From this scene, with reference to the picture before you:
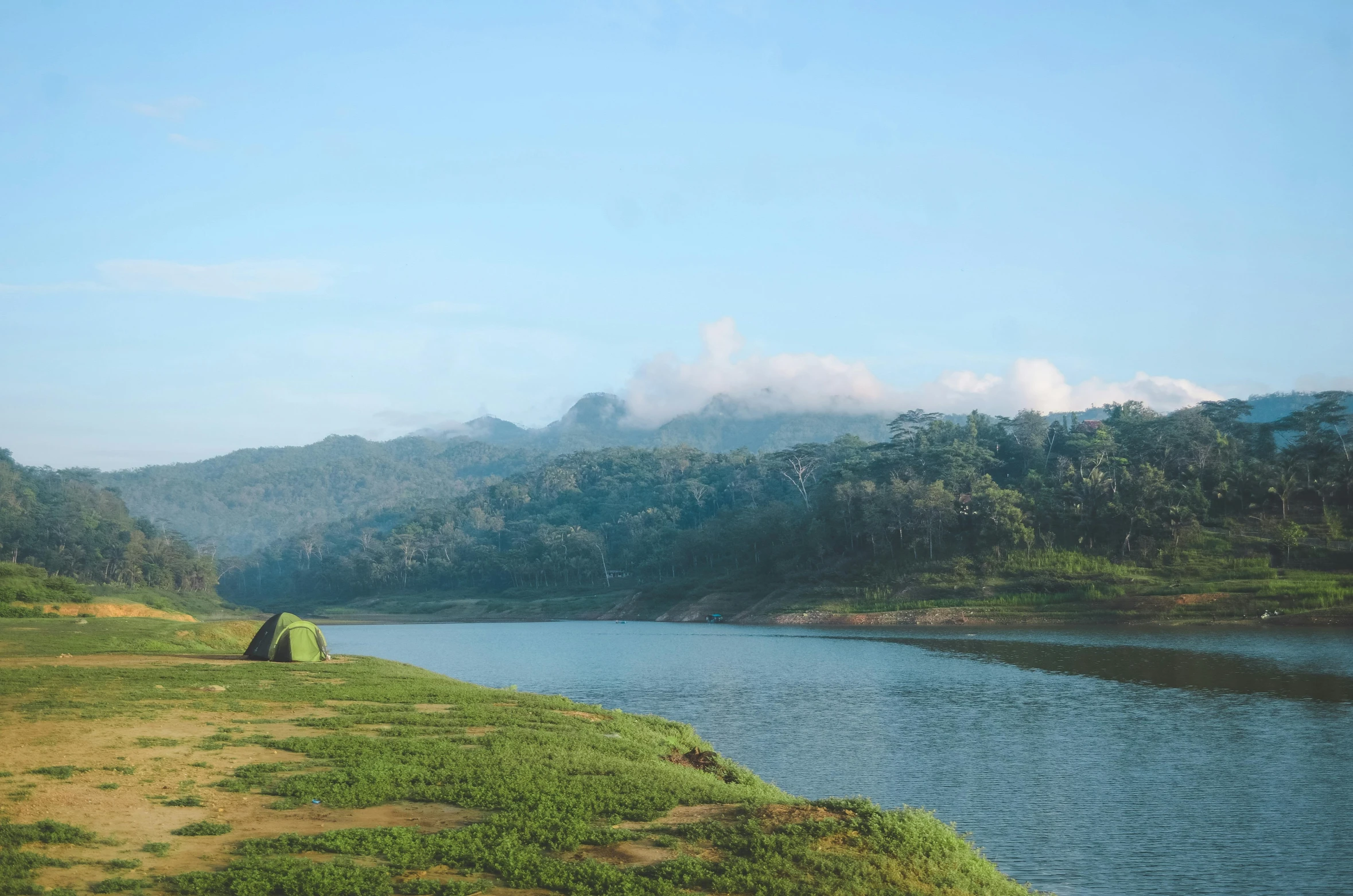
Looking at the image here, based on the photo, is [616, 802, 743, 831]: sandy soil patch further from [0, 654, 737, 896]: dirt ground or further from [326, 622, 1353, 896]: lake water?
[326, 622, 1353, 896]: lake water

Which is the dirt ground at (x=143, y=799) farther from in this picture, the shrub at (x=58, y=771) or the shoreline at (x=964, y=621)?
the shoreline at (x=964, y=621)

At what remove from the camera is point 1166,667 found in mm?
47250

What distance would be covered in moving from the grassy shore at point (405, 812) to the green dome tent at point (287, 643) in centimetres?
987

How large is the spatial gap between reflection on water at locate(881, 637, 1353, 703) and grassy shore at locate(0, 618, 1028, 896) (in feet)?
88.9

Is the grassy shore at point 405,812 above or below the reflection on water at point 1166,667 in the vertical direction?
Result: above

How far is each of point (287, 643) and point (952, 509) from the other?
255ft

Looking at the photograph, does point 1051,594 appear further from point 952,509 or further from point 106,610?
point 106,610

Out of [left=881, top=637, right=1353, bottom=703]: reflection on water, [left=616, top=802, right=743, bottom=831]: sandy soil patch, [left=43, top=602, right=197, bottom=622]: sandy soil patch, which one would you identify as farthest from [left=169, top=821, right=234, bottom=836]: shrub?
[left=43, top=602, right=197, bottom=622]: sandy soil patch

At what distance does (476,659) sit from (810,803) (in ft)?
168

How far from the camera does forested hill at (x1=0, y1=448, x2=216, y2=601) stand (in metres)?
122

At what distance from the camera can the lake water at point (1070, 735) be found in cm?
1852

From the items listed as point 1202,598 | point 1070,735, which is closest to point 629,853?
point 1070,735

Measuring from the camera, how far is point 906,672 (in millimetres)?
48406

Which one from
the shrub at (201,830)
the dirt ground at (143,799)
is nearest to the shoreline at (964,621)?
the dirt ground at (143,799)
